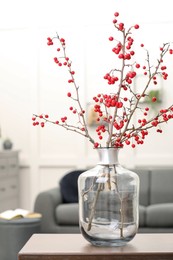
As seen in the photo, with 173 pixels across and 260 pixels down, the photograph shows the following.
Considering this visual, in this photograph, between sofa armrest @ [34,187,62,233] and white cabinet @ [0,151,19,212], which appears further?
white cabinet @ [0,151,19,212]

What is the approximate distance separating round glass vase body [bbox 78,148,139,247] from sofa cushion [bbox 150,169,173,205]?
3.14 m

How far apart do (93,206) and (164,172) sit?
3.31 meters

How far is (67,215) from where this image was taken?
4426 millimetres

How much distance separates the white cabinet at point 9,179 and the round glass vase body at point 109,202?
13.1ft

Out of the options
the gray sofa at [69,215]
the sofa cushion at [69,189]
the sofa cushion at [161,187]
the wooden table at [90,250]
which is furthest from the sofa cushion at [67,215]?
the wooden table at [90,250]

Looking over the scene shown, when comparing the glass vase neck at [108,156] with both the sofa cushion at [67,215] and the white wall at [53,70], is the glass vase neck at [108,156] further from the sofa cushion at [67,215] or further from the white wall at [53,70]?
the white wall at [53,70]

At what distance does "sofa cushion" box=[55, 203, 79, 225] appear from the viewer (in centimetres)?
442

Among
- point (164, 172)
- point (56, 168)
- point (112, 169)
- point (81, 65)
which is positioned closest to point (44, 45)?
point (81, 65)

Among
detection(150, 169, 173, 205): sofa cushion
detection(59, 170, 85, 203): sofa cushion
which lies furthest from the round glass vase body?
detection(150, 169, 173, 205): sofa cushion

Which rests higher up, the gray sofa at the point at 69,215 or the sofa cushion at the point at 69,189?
the sofa cushion at the point at 69,189

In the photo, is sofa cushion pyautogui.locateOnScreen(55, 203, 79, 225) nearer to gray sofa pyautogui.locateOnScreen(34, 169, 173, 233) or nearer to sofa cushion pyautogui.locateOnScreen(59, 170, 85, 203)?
gray sofa pyautogui.locateOnScreen(34, 169, 173, 233)

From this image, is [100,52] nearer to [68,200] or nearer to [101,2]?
[101,2]

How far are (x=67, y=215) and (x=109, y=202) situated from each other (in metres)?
2.73

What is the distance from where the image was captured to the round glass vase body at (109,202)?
1.74 metres
